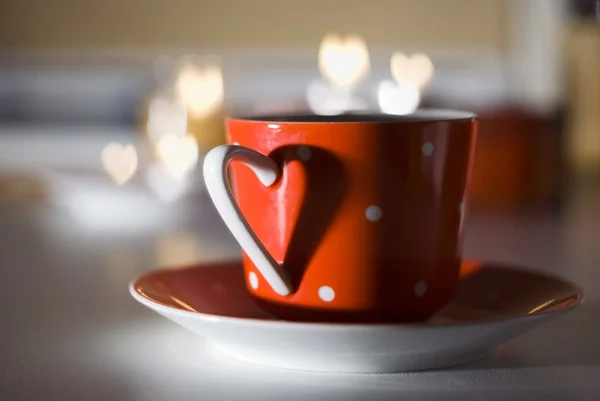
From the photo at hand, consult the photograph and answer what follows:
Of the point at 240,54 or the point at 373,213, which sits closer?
the point at 373,213

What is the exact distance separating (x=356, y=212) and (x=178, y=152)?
0.99 metres

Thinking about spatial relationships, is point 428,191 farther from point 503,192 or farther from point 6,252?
point 503,192

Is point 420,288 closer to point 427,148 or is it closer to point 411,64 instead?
point 427,148

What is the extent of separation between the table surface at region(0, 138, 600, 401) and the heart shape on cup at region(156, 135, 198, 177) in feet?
1.76

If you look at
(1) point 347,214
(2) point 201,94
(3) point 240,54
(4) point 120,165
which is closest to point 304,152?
(1) point 347,214

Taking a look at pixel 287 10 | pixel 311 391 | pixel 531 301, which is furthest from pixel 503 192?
pixel 287 10

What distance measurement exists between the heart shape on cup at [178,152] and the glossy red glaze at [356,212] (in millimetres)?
889

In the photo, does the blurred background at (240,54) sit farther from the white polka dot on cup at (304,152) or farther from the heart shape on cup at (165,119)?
the white polka dot on cup at (304,152)

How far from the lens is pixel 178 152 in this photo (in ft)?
4.34

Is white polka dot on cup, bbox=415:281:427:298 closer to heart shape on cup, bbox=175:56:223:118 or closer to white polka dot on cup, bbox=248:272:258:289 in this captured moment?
white polka dot on cup, bbox=248:272:258:289

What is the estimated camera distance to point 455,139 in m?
0.38

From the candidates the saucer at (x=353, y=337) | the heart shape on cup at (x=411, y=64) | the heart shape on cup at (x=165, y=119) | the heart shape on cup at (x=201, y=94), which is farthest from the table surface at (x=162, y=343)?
the heart shape on cup at (x=411, y=64)

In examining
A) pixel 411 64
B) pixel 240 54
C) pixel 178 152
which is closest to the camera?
pixel 178 152

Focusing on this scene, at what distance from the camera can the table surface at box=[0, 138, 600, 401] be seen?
1.01 ft
